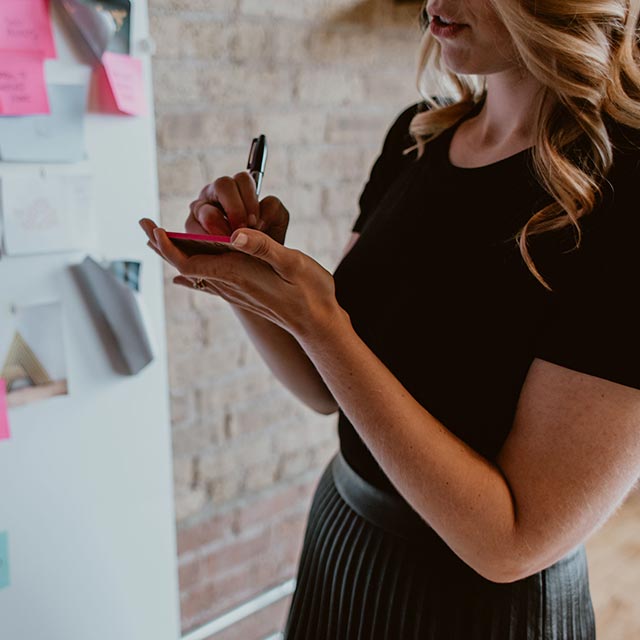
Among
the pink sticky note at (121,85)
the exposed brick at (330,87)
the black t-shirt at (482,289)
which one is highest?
the exposed brick at (330,87)

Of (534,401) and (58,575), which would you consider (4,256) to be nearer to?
(58,575)

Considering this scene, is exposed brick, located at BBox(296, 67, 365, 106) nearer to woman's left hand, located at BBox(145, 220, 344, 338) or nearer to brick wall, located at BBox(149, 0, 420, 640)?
brick wall, located at BBox(149, 0, 420, 640)

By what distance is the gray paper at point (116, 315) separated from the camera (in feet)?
3.22

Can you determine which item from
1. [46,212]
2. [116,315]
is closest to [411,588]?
[116,315]

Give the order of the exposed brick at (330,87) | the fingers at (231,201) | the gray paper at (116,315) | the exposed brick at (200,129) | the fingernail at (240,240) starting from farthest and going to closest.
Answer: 1. the exposed brick at (330,87)
2. the exposed brick at (200,129)
3. the gray paper at (116,315)
4. the fingers at (231,201)
5. the fingernail at (240,240)

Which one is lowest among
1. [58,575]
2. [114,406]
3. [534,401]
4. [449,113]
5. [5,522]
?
[58,575]

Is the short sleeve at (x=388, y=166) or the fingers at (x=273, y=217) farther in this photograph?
the short sleeve at (x=388, y=166)

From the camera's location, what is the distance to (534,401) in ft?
2.16

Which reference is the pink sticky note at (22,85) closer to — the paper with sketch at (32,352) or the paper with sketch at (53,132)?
the paper with sketch at (53,132)

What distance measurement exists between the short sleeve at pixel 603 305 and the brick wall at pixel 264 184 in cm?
80

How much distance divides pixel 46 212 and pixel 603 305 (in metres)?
0.69

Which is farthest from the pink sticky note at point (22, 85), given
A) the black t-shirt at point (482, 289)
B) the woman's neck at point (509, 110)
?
the woman's neck at point (509, 110)

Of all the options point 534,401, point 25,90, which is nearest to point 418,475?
point 534,401

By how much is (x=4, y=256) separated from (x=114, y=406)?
0.89ft
